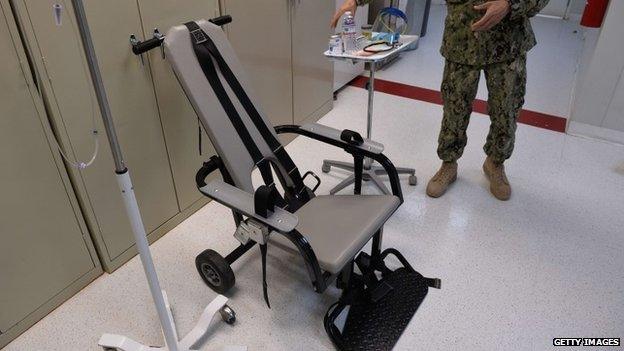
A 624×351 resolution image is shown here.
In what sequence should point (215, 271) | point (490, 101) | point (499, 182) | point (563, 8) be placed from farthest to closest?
1. point (563, 8)
2. point (499, 182)
3. point (490, 101)
4. point (215, 271)

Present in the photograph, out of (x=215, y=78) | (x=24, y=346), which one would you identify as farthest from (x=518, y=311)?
(x=24, y=346)

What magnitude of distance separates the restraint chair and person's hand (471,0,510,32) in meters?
0.76

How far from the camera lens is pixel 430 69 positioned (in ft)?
14.3

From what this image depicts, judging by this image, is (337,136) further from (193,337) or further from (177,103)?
(193,337)

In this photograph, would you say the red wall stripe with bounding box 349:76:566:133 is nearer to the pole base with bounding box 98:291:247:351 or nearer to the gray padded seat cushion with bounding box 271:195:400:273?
the gray padded seat cushion with bounding box 271:195:400:273

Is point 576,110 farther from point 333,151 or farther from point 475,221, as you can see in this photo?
point 333,151

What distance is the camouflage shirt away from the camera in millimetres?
2037

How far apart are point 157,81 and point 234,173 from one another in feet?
1.98

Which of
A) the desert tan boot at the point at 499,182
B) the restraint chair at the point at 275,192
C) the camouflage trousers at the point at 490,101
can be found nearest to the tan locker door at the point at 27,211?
the restraint chair at the point at 275,192

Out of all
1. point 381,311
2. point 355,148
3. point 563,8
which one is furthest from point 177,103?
point 563,8

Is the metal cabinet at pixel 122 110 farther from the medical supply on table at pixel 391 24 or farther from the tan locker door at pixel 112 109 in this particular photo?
the medical supply on table at pixel 391 24

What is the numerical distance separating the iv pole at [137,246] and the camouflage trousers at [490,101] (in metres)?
1.53

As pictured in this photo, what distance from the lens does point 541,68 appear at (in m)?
4.26

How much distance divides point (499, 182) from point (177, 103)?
1.83 m
